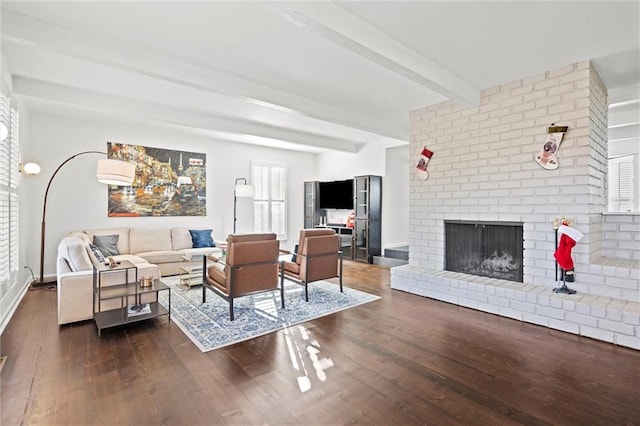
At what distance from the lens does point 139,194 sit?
242 inches

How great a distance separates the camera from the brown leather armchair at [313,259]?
14.3ft

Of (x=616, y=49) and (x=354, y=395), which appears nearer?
(x=354, y=395)

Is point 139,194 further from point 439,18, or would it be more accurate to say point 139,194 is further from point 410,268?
point 439,18

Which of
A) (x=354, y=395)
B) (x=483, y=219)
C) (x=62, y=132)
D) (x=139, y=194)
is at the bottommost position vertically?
(x=354, y=395)

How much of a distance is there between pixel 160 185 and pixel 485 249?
5988mm

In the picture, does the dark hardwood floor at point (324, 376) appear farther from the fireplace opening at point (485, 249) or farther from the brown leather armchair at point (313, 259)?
the brown leather armchair at point (313, 259)

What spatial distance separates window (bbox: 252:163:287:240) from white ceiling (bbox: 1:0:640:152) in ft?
10.5

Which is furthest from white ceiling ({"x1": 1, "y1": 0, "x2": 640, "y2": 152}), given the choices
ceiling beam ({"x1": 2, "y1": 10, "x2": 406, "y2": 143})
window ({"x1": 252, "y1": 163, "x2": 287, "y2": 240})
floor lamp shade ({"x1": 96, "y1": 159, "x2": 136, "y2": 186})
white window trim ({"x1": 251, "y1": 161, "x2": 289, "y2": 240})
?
window ({"x1": 252, "y1": 163, "x2": 287, "y2": 240})

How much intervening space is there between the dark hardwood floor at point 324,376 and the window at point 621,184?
575 centimetres

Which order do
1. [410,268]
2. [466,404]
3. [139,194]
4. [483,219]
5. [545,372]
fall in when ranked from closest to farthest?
[466,404]
[545,372]
[483,219]
[410,268]
[139,194]

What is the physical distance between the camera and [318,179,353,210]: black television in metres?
8.01

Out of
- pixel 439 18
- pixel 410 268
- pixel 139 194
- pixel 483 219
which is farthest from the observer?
pixel 139 194

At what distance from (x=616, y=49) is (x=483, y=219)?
2214mm

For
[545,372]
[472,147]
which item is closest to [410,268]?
[472,147]
